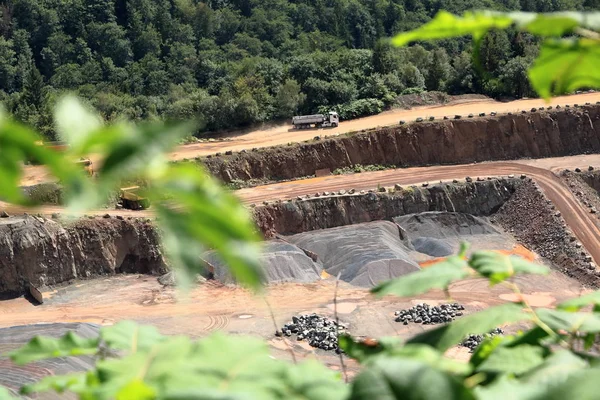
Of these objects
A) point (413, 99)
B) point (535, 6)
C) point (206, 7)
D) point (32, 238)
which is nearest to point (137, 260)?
point (32, 238)

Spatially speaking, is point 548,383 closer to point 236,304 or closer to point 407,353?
point 407,353

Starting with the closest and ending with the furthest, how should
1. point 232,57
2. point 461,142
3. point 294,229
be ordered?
point 294,229 → point 461,142 → point 232,57

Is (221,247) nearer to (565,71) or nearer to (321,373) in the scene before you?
(321,373)

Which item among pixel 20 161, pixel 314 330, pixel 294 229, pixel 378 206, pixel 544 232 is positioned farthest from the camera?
pixel 378 206

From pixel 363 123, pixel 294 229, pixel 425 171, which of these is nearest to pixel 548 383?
pixel 294 229

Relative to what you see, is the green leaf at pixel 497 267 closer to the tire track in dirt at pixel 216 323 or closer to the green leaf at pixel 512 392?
the green leaf at pixel 512 392

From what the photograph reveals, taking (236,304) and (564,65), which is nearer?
(564,65)

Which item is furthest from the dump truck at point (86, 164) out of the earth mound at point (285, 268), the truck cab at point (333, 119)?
the truck cab at point (333, 119)

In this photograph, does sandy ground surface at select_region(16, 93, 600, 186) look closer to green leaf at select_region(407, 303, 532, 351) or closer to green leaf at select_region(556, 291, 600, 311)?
green leaf at select_region(556, 291, 600, 311)
